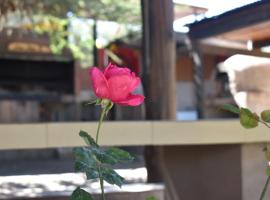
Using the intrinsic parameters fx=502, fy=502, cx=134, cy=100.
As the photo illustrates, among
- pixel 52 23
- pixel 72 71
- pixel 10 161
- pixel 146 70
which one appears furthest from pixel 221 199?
pixel 72 71

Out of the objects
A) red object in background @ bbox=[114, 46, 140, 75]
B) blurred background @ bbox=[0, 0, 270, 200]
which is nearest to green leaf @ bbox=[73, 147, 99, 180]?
blurred background @ bbox=[0, 0, 270, 200]

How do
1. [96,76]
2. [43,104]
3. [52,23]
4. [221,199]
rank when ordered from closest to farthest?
[96,76] < [221,199] < [52,23] < [43,104]

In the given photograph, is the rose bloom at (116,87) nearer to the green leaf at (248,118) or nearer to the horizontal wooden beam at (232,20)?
the green leaf at (248,118)

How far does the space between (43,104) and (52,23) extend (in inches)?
71.9

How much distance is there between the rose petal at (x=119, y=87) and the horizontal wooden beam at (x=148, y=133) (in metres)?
1.60

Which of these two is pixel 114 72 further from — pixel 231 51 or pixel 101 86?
pixel 231 51

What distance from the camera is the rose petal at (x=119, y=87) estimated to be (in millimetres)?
1063

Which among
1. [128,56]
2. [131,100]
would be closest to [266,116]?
[131,100]

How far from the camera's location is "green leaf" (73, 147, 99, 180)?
107 centimetres

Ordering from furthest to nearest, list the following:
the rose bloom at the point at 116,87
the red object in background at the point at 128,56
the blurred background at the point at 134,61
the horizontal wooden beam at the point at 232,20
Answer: the red object in background at the point at 128,56
the blurred background at the point at 134,61
the horizontal wooden beam at the point at 232,20
the rose bloom at the point at 116,87

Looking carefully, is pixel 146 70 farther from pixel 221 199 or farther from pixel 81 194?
pixel 81 194

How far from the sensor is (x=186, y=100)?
11445 millimetres

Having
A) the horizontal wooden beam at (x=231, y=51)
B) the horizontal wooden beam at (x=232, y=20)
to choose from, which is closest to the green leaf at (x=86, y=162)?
the horizontal wooden beam at (x=231, y=51)

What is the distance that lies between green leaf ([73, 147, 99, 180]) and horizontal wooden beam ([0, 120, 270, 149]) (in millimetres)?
1551
